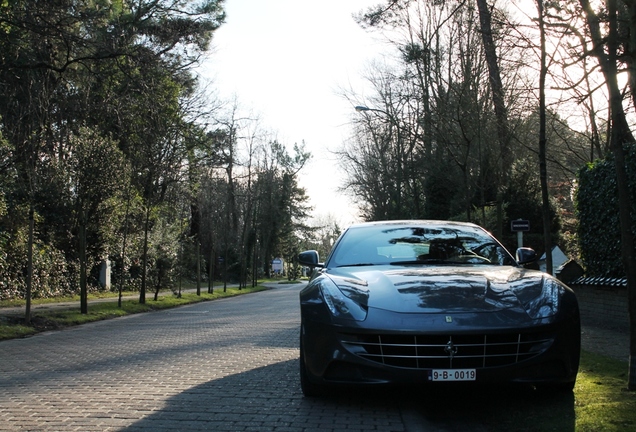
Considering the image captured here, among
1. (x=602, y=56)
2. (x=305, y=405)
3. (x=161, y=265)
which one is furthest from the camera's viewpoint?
(x=161, y=265)

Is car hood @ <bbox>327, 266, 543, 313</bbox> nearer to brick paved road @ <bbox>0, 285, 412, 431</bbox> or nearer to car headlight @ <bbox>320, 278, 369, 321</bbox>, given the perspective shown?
car headlight @ <bbox>320, 278, 369, 321</bbox>

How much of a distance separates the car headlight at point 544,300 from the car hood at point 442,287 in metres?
0.02

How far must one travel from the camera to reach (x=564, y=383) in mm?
5082

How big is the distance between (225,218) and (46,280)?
125ft

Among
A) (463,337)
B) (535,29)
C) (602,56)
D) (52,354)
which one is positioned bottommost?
(52,354)

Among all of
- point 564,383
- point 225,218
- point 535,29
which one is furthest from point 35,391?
point 225,218

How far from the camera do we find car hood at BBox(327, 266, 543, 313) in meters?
4.93

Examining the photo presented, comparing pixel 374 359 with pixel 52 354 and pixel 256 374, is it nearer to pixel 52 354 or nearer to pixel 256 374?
pixel 256 374

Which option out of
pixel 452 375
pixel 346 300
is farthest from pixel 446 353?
pixel 346 300

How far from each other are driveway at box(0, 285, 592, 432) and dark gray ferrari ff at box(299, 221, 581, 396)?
1.05 ft

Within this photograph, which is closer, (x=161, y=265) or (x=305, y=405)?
(x=305, y=405)

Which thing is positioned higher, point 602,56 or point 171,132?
point 171,132

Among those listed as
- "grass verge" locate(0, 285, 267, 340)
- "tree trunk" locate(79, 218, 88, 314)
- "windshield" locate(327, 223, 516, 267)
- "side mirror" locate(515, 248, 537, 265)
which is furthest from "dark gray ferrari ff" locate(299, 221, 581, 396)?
"tree trunk" locate(79, 218, 88, 314)

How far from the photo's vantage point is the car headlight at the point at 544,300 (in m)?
4.94
